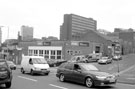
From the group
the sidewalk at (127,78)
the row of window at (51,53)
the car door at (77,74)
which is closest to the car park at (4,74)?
the car door at (77,74)

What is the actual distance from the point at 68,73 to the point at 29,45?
45.7 metres

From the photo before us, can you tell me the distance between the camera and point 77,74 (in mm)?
14266

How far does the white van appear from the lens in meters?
21.2

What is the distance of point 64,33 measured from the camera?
427 ft

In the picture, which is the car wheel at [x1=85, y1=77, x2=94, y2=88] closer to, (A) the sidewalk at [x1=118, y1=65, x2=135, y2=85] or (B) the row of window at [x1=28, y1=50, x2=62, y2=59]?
(A) the sidewalk at [x1=118, y1=65, x2=135, y2=85]

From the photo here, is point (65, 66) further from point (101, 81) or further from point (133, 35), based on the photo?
point (133, 35)

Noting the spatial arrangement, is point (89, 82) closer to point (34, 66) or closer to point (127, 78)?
point (127, 78)

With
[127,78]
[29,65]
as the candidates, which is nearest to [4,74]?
[29,65]

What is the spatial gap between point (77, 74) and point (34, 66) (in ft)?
26.2

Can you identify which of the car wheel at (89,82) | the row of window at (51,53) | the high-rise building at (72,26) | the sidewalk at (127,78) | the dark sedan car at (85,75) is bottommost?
the sidewalk at (127,78)

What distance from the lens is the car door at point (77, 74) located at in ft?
45.7

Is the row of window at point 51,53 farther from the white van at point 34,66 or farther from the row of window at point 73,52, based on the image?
the white van at point 34,66

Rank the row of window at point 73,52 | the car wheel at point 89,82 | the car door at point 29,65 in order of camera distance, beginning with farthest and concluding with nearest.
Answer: the row of window at point 73,52 → the car door at point 29,65 → the car wheel at point 89,82

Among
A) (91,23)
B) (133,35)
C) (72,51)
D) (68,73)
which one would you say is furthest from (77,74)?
(91,23)
